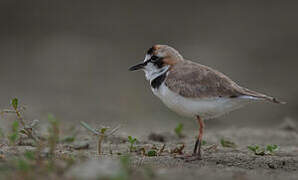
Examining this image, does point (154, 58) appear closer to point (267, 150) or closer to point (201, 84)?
point (201, 84)

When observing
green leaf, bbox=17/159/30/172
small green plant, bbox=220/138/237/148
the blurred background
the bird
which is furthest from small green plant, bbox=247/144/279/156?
the blurred background

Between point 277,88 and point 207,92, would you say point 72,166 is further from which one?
point 277,88

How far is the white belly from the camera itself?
368 cm

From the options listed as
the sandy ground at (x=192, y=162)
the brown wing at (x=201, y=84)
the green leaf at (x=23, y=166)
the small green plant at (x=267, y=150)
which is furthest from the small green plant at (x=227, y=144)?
the green leaf at (x=23, y=166)

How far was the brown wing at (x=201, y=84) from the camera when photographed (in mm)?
3664

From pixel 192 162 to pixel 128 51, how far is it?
7.82 m

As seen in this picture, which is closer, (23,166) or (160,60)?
(23,166)

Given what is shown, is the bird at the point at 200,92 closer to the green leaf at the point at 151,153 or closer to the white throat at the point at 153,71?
the white throat at the point at 153,71

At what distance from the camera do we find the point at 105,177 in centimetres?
269

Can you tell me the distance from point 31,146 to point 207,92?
5.57ft

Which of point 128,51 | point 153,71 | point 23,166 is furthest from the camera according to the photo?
point 128,51

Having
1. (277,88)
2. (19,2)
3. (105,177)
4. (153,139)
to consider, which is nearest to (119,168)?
(105,177)

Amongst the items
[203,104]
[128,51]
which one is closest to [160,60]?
[203,104]

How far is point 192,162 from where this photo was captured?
373 centimetres
